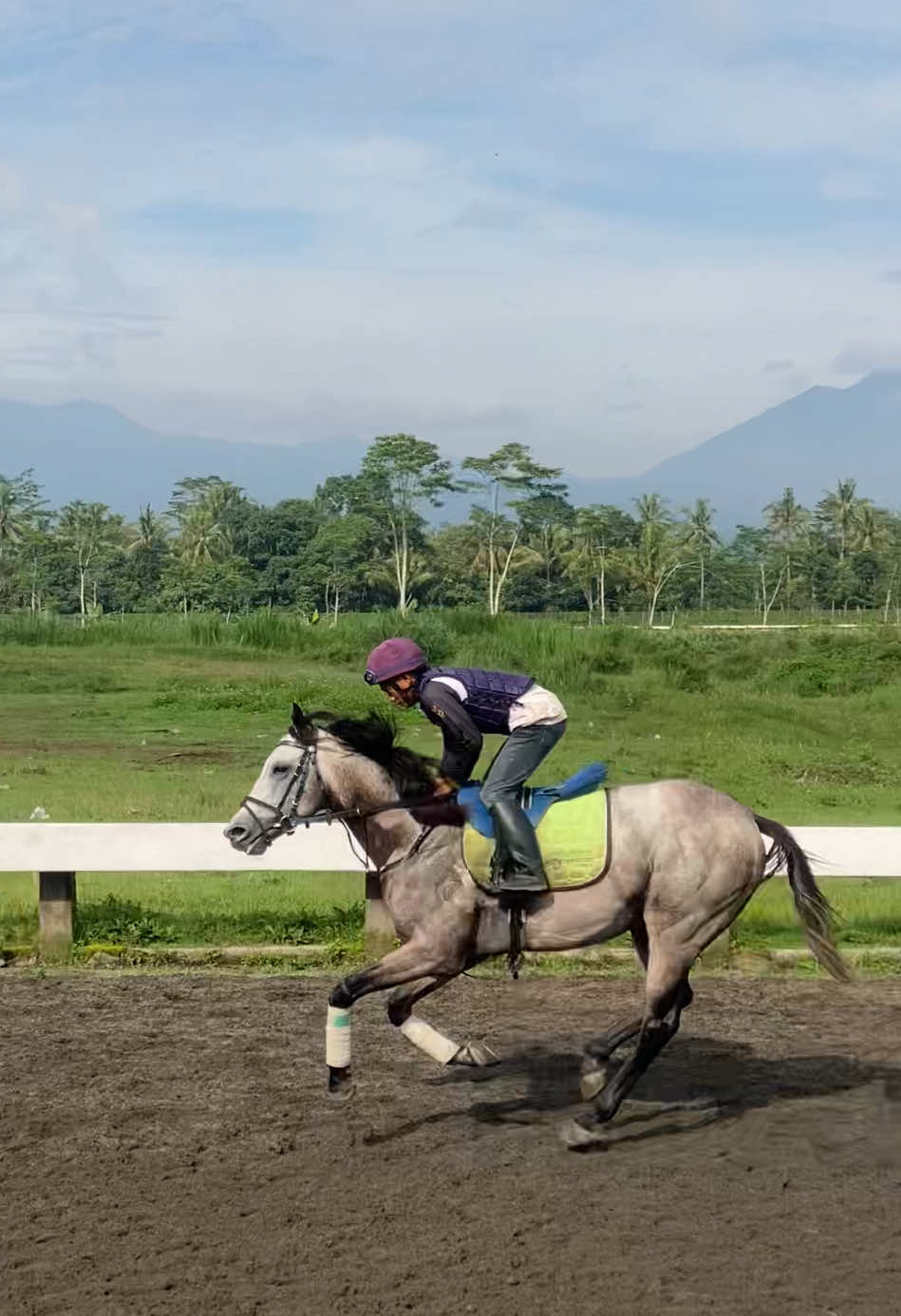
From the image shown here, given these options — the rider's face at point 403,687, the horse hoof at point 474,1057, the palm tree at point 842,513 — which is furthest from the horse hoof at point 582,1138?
the palm tree at point 842,513

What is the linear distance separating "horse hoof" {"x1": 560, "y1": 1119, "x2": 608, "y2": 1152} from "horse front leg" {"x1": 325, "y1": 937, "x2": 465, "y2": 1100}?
952 millimetres

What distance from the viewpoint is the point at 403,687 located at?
298 inches

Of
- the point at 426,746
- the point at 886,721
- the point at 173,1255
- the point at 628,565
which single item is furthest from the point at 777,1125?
the point at 628,565

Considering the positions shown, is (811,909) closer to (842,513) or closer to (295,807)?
(295,807)

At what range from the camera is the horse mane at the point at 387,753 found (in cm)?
789

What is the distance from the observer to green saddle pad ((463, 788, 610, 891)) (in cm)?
752

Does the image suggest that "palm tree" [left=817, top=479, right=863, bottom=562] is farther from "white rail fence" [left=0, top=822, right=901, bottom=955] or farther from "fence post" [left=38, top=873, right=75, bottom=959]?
"fence post" [left=38, top=873, right=75, bottom=959]

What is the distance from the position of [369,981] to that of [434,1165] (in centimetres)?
102

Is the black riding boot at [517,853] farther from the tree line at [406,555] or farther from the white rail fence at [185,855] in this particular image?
the tree line at [406,555]

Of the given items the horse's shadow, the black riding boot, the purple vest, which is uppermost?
the purple vest

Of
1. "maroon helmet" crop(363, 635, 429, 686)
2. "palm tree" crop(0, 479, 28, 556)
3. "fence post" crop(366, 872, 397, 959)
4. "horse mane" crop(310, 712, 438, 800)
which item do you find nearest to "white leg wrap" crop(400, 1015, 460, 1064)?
"horse mane" crop(310, 712, 438, 800)

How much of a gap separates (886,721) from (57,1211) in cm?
2548

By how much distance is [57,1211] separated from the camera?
20.2 feet

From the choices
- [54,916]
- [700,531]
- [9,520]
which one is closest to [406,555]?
[9,520]
